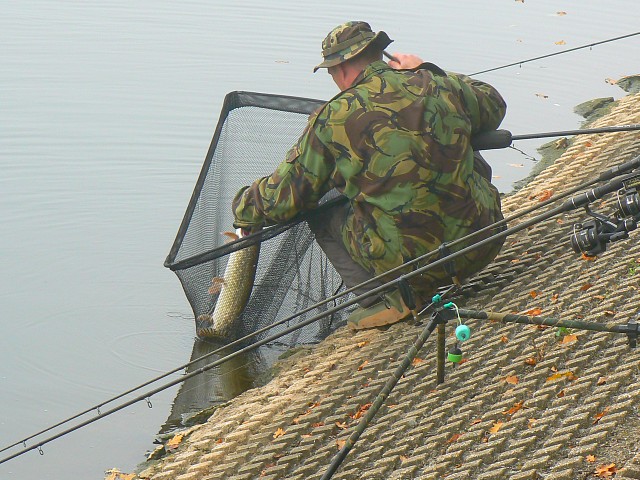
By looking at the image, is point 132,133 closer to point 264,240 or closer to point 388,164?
point 264,240

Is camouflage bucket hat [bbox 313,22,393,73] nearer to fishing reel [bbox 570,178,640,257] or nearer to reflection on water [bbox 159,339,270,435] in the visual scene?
fishing reel [bbox 570,178,640,257]

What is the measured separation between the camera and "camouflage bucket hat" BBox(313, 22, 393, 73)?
6.00m

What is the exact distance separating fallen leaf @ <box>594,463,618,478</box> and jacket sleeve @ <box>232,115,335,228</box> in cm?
238

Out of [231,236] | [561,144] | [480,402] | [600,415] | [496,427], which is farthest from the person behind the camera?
[561,144]

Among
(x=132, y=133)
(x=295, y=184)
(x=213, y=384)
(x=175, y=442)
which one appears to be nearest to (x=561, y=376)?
(x=295, y=184)

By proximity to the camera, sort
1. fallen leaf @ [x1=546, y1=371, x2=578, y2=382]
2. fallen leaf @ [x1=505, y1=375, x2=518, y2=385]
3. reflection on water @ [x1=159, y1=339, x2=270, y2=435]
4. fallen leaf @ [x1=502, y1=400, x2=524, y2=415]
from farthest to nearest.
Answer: reflection on water @ [x1=159, y1=339, x2=270, y2=435]
fallen leaf @ [x1=505, y1=375, x2=518, y2=385]
fallen leaf @ [x1=546, y1=371, x2=578, y2=382]
fallen leaf @ [x1=502, y1=400, x2=524, y2=415]

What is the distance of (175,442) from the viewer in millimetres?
6309

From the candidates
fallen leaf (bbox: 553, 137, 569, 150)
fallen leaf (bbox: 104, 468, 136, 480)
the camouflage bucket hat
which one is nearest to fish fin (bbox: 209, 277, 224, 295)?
fallen leaf (bbox: 104, 468, 136, 480)

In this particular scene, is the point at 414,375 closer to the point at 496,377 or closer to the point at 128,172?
the point at 496,377

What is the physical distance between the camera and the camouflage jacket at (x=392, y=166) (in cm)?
583

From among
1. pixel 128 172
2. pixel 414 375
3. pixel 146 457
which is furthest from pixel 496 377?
pixel 128 172

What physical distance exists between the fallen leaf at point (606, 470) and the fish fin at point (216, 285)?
308cm

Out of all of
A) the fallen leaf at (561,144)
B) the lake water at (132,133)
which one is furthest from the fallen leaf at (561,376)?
the fallen leaf at (561,144)

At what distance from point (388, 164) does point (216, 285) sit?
1.50 metres
